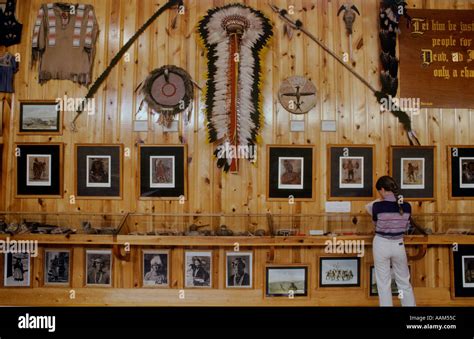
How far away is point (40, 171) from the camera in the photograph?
4059 millimetres

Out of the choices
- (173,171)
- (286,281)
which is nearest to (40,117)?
(173,171)

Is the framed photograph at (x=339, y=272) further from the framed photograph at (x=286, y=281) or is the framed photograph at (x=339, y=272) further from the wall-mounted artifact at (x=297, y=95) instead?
the wall-mounted artifact at (x=297, y=95)

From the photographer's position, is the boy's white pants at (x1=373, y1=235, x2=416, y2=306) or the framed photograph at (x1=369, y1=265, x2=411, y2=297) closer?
the boy's white pants at (x1=373, y1=235, x2=416, y2=306)

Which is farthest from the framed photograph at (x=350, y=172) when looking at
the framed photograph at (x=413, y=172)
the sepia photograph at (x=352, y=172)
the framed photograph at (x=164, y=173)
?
the framed photograph at (x=164, y=173)

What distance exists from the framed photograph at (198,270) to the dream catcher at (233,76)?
3.37ft

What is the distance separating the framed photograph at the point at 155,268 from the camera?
4023 mm

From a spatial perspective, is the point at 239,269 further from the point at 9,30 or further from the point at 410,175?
→ the point at 9,30

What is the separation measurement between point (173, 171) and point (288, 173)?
1.30 meters

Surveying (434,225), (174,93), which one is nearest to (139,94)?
(174,93)

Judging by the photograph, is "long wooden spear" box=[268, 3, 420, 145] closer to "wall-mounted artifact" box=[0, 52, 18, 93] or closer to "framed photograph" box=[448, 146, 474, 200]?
"framed photograph" box=[448, 146, 474, 200]

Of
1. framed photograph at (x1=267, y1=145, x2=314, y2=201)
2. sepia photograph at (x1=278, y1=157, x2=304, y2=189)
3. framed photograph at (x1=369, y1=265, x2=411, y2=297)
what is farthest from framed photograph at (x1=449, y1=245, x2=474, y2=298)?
sepia photograph at (x1=278, y1=157, x2=304, y2=189)

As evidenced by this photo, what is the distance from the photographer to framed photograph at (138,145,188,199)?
159 inches

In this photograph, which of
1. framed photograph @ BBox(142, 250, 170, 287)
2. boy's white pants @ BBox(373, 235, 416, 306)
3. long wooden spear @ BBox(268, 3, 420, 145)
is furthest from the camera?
long wooden spear @ BBox(268, 3, 420, 145)

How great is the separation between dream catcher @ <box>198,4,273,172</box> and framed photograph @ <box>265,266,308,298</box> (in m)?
1.25
